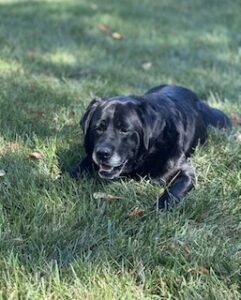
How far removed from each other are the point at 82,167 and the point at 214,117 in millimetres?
1683

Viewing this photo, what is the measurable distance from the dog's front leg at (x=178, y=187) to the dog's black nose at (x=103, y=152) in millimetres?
445

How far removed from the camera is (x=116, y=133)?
4137mm

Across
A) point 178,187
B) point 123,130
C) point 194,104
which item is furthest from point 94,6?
point 178,187

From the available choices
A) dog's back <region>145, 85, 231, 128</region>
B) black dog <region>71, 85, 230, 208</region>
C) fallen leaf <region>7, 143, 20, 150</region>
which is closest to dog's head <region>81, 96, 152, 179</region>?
black dog <region>71, 85, 230, 208</region>

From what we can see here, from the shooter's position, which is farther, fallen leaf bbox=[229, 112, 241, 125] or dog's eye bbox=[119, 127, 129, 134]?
fallen leaf bbox=[229, 112, 241, 125]

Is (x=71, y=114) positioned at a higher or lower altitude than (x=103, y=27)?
higher

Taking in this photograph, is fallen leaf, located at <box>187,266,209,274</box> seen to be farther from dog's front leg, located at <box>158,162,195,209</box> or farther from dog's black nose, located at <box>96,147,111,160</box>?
dog's black nose, located at <box>96,147,111,160</box>

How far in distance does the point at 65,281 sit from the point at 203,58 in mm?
5977

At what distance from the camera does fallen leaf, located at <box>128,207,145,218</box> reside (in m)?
3.75

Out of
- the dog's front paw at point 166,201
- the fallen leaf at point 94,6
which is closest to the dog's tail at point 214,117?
the dog's front paw at point 166,201

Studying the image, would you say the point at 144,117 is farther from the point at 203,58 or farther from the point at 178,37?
the point at 178,37

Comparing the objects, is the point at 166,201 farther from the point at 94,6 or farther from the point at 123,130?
the point at 94,6

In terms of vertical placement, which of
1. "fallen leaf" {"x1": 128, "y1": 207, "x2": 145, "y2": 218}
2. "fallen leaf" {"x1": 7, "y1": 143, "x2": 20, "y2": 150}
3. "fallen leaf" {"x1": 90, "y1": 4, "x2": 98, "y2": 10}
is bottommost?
"fallen leaf" {"x1": 90, "y1": 4, "x2": 98, "y2": 10}

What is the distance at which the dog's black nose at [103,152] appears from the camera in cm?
402
